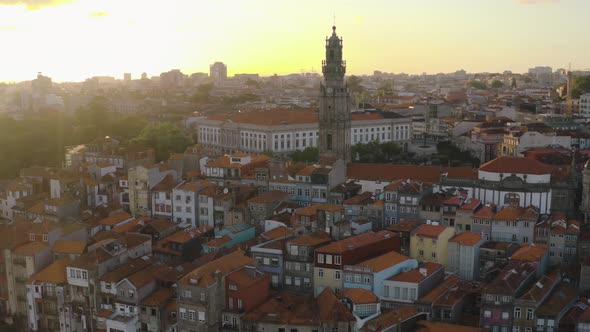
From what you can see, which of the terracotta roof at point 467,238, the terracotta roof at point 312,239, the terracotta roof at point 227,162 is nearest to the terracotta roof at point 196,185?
the terracotta roof at point 227,162

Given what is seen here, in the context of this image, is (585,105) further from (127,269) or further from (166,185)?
(127,269)

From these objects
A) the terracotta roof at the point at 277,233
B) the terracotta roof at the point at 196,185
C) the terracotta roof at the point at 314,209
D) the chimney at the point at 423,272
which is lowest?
the chimney at the point at 423,272

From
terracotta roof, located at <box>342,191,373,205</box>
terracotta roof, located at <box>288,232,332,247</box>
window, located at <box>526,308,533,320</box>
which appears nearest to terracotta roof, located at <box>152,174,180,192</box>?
terracotta roof, located at <box>342,191,373,205</box>

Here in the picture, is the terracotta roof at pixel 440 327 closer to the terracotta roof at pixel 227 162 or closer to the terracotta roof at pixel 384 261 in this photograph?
the terracotta roof at pixel 384 261

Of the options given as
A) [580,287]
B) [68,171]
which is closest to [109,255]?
[68,171]

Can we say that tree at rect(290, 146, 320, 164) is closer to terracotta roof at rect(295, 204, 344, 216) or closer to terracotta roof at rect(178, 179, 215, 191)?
terracotta roof at rect(178, 179, 215, 191)

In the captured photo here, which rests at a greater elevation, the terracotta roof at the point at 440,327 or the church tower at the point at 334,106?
the church tower at the point at 334,106
